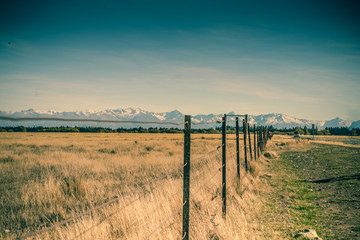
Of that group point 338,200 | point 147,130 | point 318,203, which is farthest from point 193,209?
point 147,130

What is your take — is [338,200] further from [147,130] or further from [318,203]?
[147,130]

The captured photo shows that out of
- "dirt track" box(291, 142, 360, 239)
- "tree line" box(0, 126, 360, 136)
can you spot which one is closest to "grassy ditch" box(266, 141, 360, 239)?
"dirt track" box(291, 142, 360, 239)

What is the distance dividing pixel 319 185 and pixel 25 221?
30.2ft

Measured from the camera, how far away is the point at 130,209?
14.5 feet

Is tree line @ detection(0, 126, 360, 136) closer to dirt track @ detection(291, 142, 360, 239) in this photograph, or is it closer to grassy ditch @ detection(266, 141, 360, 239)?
grassy ditch @ detection(266, 141, 360, 239)

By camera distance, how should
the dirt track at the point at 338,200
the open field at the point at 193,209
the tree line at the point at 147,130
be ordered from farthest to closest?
the dirt track at the point at 338,200 < the open field at the point at 193,209 < the tree line at the point at 147,130

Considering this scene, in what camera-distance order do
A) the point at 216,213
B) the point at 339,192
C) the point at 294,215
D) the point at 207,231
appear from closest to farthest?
the point at 207,231 < the point at 216,213 < the point at 294,215 < the point at 339,192

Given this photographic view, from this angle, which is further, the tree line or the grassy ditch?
the grassy ditch

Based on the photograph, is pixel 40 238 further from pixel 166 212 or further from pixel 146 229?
pixel 166 212

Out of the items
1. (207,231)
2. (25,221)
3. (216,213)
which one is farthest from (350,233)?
(25,221)

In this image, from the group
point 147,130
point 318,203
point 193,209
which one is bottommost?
point 147,130

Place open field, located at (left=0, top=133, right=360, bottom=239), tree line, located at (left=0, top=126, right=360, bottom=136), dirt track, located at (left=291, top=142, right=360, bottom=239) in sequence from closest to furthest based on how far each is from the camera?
tree line, located at (left=0, top=126, right=360, bottom=136)
open field, located at (left=0, top=133, right=360, bottom=239)
dirt track, located at (left=291, top=142, right=360, bottom=239)

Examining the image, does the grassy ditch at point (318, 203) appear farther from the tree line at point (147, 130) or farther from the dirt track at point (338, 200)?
the tree line at point (147, 130)

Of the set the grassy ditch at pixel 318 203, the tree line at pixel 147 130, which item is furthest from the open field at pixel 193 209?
the tree line at pixel 147 130
